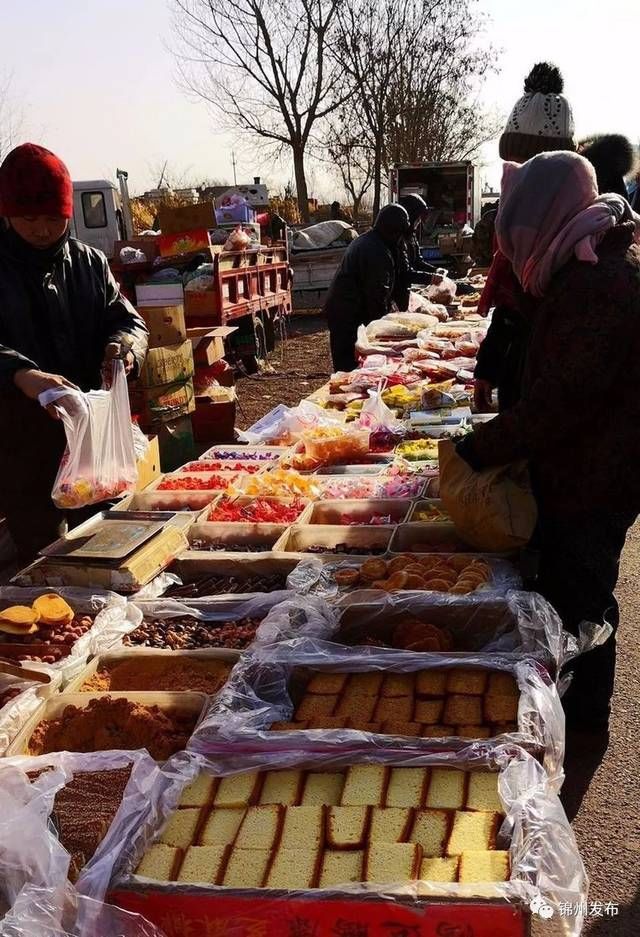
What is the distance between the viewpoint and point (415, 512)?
144 inches

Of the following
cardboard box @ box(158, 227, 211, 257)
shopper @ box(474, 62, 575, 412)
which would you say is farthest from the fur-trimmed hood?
cardboard box @ box(158, 227, 211, 257)

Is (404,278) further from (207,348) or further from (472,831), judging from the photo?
(472,831)

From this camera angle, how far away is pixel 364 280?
7418mm

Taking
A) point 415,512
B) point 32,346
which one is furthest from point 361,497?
point 32,346

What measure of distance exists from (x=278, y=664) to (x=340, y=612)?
0.35 meters

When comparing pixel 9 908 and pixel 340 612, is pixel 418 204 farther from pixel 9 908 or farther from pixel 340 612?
pixel 9 908

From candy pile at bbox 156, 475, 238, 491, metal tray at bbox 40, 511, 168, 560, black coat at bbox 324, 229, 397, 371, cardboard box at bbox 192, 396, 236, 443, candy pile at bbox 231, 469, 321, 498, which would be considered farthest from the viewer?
cardboard box at bbox 192, 396, 236, 443

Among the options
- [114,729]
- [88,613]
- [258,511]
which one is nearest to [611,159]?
[258,511]

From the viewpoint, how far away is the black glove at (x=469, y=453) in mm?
2869

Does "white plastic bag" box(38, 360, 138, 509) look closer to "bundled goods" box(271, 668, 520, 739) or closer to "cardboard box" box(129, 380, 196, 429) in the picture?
"bundled goods" box(271, 668, 520, 739)

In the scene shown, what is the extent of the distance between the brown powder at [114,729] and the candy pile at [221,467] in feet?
7.51

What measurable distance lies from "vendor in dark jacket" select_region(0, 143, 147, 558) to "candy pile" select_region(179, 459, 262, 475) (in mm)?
1023

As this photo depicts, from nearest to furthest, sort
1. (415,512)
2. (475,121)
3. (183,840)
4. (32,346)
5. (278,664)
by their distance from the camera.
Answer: (183,840) < (278,664) < (32,346) < (415,512) < (475,121)

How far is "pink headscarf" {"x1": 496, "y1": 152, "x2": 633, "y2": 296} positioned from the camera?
2.42 metres
